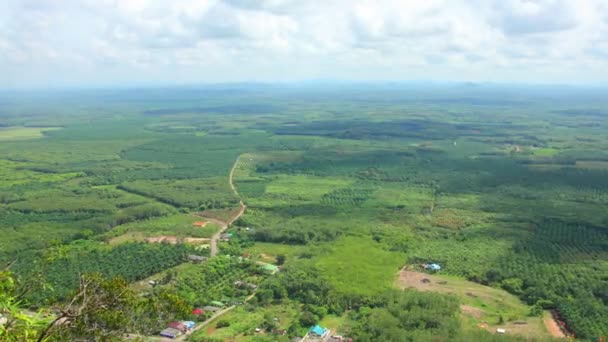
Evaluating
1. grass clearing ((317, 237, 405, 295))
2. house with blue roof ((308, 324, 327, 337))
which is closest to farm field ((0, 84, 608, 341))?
grass clearing ((317, 237, 405, 295))

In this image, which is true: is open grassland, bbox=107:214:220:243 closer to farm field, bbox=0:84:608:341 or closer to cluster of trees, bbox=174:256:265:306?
farm field, bbox=0:84:608:341

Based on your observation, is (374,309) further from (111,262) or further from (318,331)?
(111,262)

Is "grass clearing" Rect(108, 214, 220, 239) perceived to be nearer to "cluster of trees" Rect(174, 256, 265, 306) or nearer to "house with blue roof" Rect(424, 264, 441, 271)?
"cluster of trees" Rect(174, 256, 265, 306)

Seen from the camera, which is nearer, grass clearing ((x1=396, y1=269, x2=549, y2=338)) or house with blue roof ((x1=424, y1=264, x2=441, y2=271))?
→ grass clearing ((x1=396, y1=269, x2=549, y2=338))

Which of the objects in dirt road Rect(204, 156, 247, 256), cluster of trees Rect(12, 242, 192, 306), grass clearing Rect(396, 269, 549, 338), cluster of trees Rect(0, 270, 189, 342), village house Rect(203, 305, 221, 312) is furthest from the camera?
dirt road Rect(204, 156, 247, 256)

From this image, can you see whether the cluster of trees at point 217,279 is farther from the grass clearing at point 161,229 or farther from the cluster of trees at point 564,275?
the cluster of trees at point 564,275

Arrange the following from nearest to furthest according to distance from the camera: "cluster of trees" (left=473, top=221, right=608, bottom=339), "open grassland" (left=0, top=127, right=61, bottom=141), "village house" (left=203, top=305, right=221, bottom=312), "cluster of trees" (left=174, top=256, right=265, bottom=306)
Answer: "cluster of trees" (left=473, top=221, right=608, bottom=339), "village house" (left=203, top=305, right=221, bottom=312), "cluster of trees" (left=174, top=256, right=265, bottom=306), "open grassland" (left=0, top=127, right=61, bottom=141)

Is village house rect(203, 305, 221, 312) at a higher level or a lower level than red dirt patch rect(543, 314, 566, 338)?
lower

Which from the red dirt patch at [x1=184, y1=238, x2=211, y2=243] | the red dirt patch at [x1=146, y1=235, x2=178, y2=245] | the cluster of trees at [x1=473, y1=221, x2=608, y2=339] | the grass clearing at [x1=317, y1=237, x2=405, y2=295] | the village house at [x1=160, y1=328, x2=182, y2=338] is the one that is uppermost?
the cluster of trees at [x1=473, y1=221, x2=608, y2=339]

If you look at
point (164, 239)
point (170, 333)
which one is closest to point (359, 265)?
point (170, 333)
